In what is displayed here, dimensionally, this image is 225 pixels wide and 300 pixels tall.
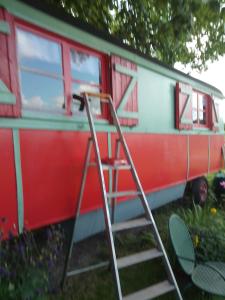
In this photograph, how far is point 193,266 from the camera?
3.58 meters

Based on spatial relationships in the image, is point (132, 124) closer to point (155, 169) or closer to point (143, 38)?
point (155, 169)

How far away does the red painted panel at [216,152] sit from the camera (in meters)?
7.86

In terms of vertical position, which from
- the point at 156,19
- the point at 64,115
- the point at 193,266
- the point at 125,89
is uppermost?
the point at 156,19

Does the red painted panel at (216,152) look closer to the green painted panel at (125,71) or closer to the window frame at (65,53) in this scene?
the green painted panel at (125,71)

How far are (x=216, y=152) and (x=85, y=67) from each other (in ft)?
17.9

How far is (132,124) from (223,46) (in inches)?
204

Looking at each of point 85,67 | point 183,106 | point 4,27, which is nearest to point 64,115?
point 85,67

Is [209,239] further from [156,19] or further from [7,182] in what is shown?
[156,19]

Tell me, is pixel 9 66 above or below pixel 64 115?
above

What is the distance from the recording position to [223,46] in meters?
8.25

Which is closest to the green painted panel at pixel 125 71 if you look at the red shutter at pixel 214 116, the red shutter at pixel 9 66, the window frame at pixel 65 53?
the window frame at pixel 65 53

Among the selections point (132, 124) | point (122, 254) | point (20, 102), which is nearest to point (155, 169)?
point (132, 124)

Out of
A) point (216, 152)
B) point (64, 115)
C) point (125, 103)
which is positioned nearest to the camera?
point (64, 115)

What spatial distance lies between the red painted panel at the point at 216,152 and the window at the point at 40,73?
213 inches
